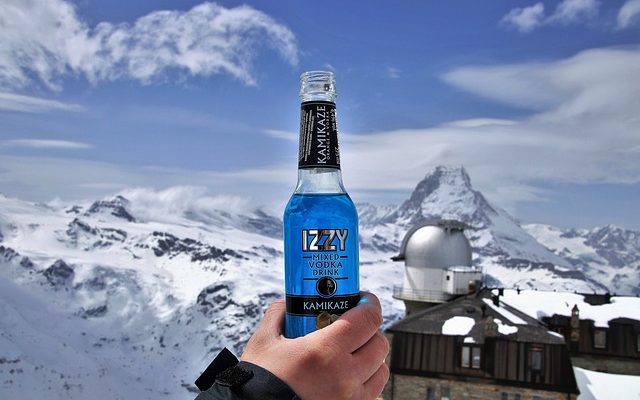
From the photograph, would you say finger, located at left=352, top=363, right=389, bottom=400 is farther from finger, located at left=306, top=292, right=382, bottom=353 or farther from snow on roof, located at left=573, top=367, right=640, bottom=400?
snow on roof, located at left=573, top=367, right=640, bottom=400

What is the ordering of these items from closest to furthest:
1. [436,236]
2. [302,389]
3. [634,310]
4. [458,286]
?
[302,389] → [634,310] → [458,286] → [436,236]

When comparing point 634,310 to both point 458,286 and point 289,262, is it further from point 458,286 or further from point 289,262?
point 289,262

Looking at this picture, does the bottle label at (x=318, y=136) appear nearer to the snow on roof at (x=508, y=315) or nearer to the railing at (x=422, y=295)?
the snow on roof at (x=508, y=315)

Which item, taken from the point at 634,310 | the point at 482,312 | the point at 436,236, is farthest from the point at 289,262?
the point at 436,236

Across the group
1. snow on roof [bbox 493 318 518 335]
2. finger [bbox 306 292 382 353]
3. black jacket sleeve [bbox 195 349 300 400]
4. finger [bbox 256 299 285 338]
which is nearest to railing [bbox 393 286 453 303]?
snow on roof [bbox 493 318 518 335]

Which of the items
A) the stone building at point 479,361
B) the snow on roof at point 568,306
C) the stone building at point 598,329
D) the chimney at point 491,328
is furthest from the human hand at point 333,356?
the stone building at point 598,329

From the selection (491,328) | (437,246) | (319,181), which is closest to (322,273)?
(319,181)
